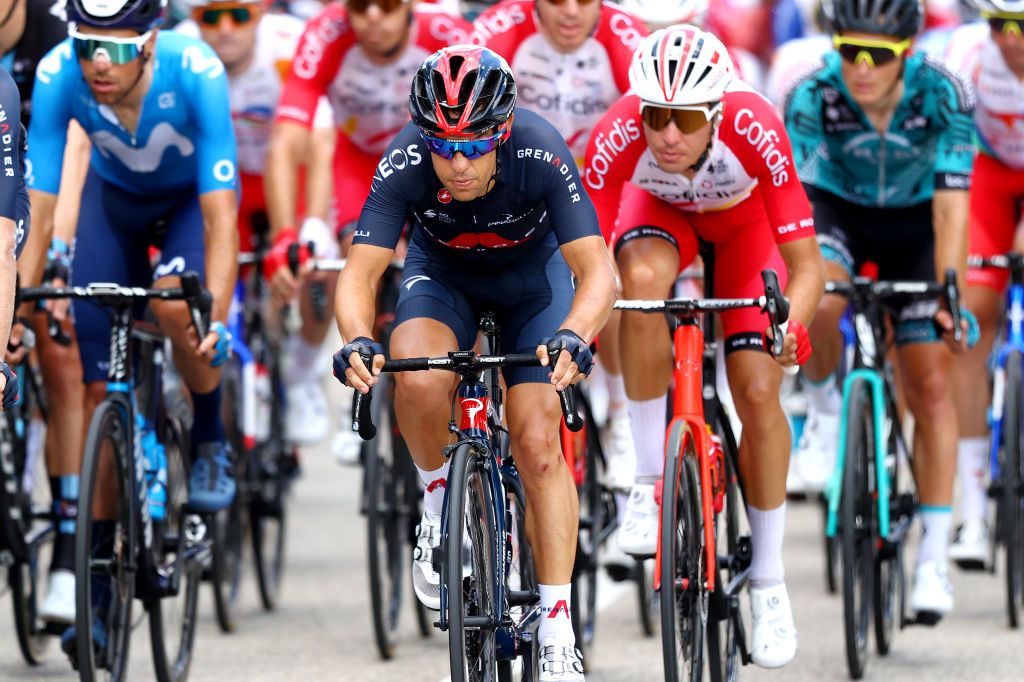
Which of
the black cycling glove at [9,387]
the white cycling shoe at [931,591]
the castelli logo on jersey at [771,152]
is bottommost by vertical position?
the white cycling shoe at [931,591]

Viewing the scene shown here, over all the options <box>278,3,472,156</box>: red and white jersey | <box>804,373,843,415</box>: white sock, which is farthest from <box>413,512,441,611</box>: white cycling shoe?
<box>278,3,472,156</box>: red and white jersey

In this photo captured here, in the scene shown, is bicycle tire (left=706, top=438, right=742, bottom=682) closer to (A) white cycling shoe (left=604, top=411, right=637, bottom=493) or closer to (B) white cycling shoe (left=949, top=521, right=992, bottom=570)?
(A) white cycling shoe (left=604, top=411, right=637, bottom=493)

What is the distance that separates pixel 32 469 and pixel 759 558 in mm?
3116

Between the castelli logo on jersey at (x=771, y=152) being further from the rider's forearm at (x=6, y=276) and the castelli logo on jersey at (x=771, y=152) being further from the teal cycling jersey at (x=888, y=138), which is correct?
the rider's forearm at (x=6, y=276)

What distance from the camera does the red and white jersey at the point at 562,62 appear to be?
9.10 meters

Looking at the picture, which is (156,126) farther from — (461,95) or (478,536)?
(478,536)

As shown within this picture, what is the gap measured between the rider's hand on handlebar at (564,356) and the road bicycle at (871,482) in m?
2.21

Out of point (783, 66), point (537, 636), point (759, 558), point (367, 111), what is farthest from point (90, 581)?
point (783, 66)

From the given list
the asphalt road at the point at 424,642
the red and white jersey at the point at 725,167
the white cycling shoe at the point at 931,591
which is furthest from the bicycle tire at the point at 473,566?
the white cycling shoe at the point at 931,591

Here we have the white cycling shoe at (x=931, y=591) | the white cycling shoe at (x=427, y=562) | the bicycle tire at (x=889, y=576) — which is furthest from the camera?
the white cycling shoe at (x=931, y=591)

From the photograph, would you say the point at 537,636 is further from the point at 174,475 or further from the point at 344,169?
the point at 344,169

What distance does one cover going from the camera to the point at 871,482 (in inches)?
316

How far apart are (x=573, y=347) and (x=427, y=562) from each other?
989mm

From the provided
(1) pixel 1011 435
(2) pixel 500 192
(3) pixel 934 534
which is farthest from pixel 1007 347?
(2) pixel 500 192
